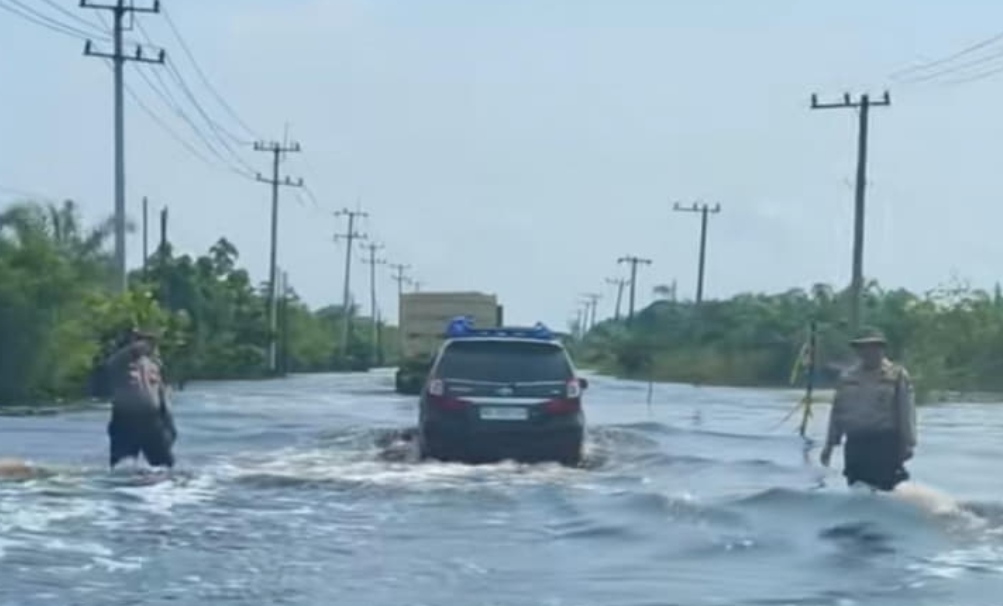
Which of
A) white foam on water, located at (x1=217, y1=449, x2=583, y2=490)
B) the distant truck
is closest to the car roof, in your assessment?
white foam on water, located at (x1=217, y1=449, x2=583, y2=490)

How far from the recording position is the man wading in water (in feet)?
75.2

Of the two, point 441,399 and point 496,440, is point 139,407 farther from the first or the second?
point 496,440

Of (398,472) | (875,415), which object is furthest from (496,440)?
(875,415)

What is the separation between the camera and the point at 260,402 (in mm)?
54469

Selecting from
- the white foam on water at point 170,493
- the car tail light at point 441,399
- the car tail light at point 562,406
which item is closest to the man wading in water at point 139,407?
the white foam on water at point 170,493

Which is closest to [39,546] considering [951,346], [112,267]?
A: [112,267]

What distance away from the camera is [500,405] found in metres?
25.8

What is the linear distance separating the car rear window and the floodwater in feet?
3.25

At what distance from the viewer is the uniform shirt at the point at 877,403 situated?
19.6 meters

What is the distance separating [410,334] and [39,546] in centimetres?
4341

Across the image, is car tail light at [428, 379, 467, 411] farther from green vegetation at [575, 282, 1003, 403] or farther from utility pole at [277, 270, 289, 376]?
utility pole at [277, 270, 289, 376]

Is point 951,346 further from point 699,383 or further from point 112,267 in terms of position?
point 112,267

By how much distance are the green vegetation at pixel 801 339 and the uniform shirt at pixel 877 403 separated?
49.6 metres

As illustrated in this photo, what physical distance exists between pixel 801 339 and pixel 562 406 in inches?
2808
